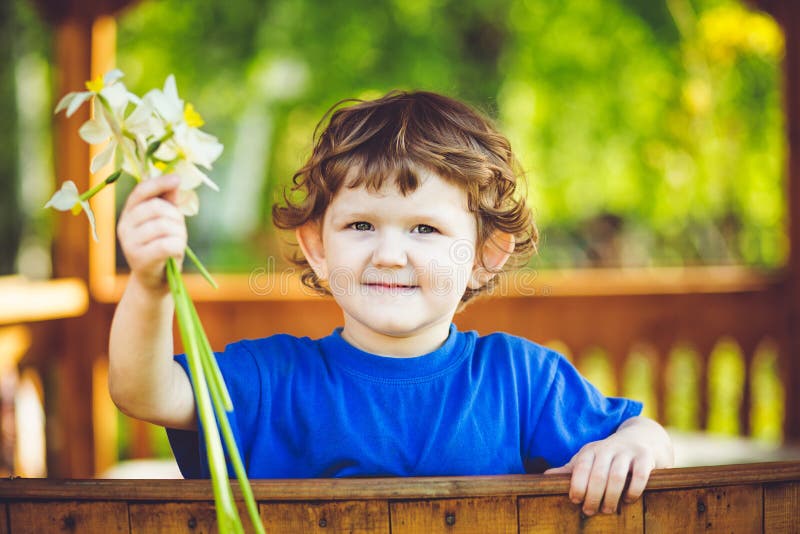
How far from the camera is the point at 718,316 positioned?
3898 millimetres

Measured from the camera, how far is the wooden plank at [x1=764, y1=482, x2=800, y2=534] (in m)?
1.21

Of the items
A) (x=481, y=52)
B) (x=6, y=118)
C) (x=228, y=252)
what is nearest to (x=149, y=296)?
(x=481, y=52)

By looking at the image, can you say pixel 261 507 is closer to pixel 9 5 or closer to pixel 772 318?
pixel 772 318

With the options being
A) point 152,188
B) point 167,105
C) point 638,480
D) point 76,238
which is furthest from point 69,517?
point 76,238

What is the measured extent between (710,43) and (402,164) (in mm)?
6153

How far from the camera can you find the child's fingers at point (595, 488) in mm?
1149

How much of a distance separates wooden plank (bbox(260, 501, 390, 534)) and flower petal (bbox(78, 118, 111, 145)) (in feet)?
1.79

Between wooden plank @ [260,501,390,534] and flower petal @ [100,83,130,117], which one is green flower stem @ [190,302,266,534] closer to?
wooden plank @ [260,501,390,534]

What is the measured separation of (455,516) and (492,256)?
1.78ft

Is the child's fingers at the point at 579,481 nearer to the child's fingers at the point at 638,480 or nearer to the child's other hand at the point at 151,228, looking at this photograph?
the child's fingers at the point at 638,480

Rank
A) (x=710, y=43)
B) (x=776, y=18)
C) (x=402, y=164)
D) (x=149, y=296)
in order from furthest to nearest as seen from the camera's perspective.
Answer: (x=710, y=43)
(x=776, y=18)
(x=402, y=164)
(x=149, y=296)

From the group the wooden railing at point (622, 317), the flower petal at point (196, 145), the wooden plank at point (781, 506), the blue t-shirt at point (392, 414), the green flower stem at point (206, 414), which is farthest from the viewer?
the wooden railing at point (622, 317)

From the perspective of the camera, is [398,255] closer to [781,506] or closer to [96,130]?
[96,130]

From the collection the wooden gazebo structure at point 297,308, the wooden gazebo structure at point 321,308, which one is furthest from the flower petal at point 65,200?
the wooden gazebo structure at point 321,308
